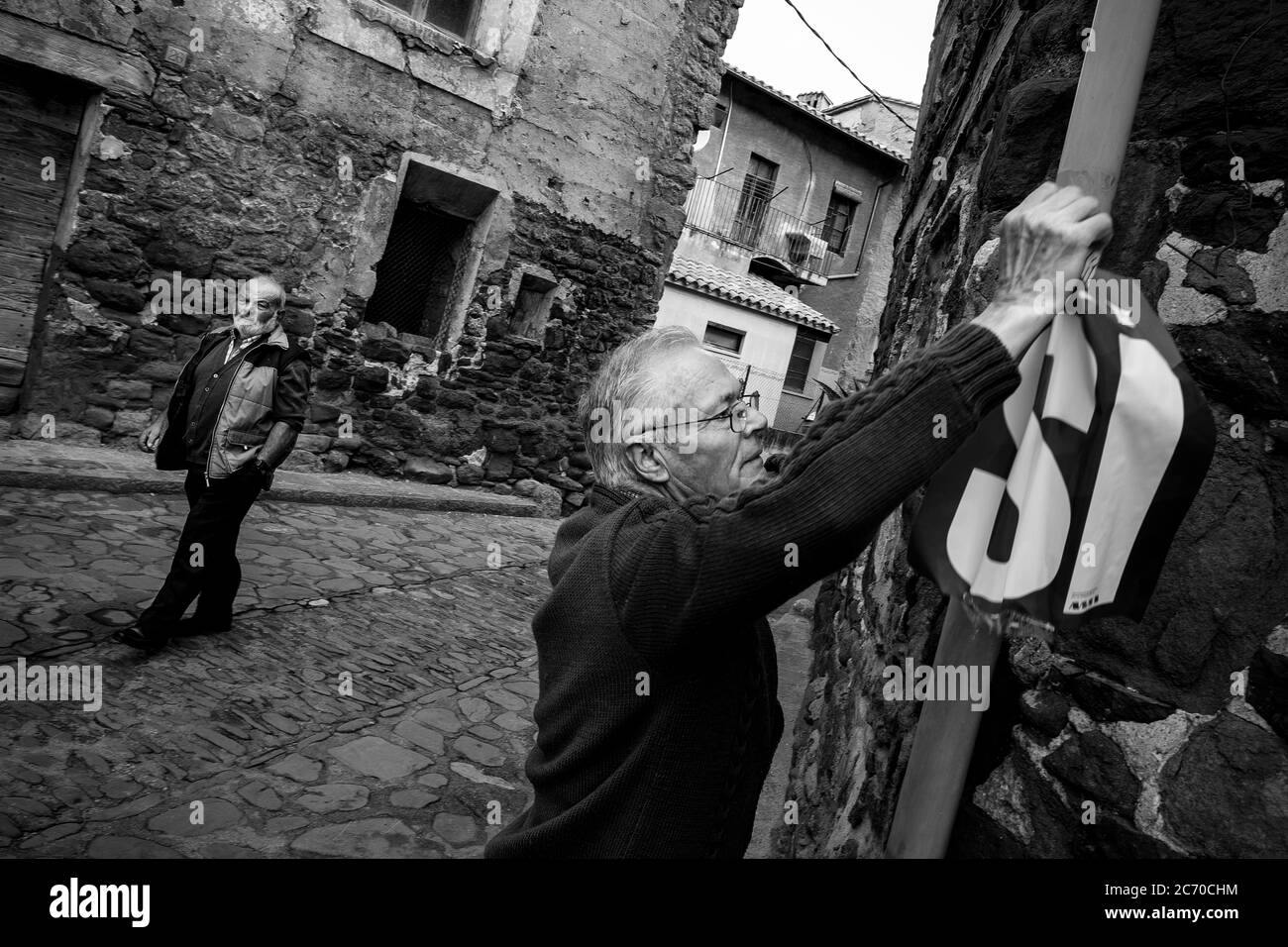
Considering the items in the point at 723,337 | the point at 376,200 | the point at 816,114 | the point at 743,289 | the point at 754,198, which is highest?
the point at 816,114

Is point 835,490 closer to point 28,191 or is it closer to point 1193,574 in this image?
point 1193,574

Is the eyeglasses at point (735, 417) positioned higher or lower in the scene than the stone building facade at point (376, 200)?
lower

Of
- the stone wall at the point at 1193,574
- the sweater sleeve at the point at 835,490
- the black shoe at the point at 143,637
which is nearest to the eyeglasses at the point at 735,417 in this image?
the sweater sleeve at the point at 835,490

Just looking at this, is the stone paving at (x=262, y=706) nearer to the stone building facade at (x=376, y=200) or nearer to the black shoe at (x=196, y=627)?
the black shoe at (x=196, y=627)

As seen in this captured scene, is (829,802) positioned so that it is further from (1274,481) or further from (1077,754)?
(1274,481)

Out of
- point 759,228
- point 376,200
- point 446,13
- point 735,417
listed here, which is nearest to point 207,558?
point 735,417

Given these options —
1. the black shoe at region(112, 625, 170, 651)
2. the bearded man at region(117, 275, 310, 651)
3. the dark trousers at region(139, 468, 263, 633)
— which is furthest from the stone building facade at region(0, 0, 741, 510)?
the black shoe at region(112, 625, 170, 651)

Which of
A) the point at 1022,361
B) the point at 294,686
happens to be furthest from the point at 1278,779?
the point at 294,686

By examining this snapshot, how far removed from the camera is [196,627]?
4.39m

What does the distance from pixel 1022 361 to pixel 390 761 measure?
10.5ft

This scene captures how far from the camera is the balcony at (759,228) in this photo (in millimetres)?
23656

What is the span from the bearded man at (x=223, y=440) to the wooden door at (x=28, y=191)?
9.90 feet

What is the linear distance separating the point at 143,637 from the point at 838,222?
993 inches

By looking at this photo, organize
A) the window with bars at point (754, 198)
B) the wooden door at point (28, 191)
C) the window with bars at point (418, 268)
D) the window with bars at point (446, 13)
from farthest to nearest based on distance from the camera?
the window with bars at point (754, 198), the window with bars at point (418, 268), the window with bars at point (446, 13), the wooden door at point (28, 191)
